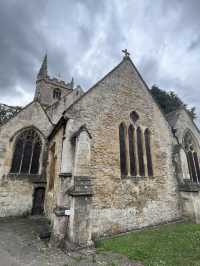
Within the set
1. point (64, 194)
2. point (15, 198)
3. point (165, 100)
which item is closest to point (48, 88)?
point (165, 100)

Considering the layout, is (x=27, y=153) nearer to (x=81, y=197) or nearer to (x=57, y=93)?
(x=81, y=197)

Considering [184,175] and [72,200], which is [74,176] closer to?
[72,200]

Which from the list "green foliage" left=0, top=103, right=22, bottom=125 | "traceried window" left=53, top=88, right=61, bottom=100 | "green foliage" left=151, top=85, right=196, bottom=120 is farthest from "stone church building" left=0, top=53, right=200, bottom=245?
"traceried window" left=53, top=88, right=61, bottom=100

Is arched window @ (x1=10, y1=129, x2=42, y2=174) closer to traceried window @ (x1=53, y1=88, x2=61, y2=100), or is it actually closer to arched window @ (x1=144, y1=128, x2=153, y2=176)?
arched window @ (x1=144, y1=128, x2=153, y2=176)

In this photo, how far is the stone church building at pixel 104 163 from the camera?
7515 mm

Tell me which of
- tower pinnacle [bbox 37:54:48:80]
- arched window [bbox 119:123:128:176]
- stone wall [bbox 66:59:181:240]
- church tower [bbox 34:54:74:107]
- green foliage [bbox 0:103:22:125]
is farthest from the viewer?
tower pinnacle [bbox 37:54:48:80]

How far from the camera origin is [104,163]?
8.64 meters

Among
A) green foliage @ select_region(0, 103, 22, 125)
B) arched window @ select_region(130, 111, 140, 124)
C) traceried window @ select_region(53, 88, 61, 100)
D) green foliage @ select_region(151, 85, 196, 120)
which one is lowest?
arched window @ select_region(130, 111, 140, 124)

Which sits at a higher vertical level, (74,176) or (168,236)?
(74,176)

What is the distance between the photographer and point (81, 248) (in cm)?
629

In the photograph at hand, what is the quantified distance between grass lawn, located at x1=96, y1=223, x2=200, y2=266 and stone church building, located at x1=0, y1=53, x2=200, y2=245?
0.75 metres

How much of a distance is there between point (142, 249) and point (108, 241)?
154 centimetres

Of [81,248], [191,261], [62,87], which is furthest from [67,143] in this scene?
[62,87]

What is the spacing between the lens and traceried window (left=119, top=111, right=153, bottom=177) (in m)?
9.76
